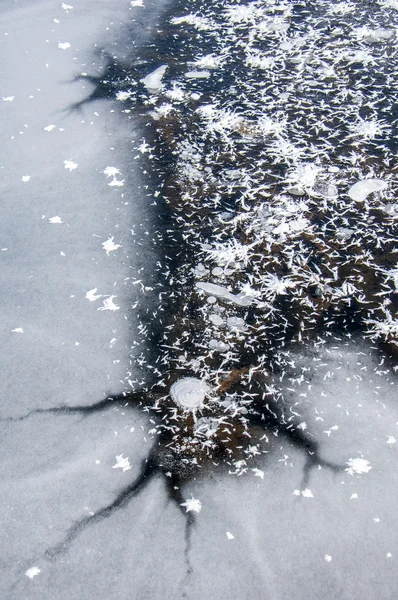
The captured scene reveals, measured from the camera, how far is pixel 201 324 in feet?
7.28

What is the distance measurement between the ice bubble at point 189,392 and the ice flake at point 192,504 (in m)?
0.37

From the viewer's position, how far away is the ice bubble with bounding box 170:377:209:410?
196 centimetres

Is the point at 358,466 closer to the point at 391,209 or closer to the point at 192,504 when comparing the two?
the point at 192,504

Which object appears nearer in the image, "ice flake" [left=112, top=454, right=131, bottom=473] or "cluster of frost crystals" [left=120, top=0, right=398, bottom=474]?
"ice flake" [left=112, top=454, right=131, bottom=473]

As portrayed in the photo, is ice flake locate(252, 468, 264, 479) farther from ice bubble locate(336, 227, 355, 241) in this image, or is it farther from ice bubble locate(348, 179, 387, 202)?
ice bubble locate(348, 179, 387, 202)

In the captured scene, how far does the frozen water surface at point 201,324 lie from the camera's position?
5.47ft

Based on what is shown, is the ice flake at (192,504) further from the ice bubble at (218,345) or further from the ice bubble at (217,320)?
the ice bubble at (217,320)

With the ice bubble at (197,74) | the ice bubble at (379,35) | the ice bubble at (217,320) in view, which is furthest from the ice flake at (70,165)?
the ice bubble at (379,35)

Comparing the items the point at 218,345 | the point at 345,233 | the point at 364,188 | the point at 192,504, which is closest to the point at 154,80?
the point at 364,188

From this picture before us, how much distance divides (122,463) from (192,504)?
0.32 m

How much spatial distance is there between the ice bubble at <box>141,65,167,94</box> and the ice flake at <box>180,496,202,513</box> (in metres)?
2.98

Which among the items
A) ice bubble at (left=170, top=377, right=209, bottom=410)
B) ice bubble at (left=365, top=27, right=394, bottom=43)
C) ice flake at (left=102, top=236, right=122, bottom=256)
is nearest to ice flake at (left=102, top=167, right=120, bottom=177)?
ice flake at (left=102, top=236, right=122, bottom=256)

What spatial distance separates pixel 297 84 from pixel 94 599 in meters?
3.48

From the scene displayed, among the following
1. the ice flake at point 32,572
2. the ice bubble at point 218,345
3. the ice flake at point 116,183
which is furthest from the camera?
the ice flake at point 116,183
